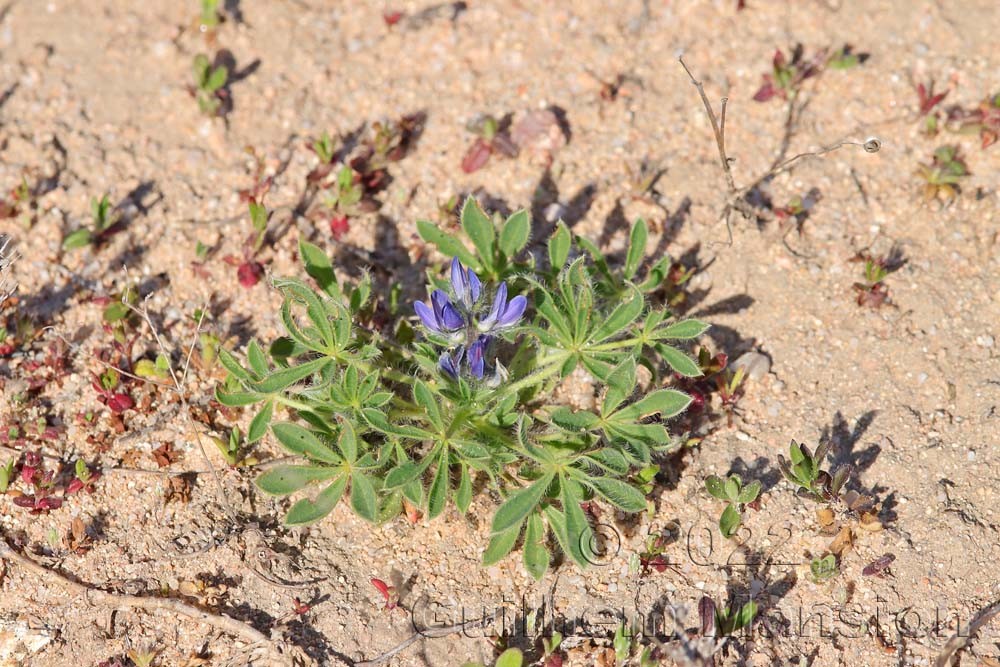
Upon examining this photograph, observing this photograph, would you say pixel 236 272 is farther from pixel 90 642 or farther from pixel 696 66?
pixel 696 66

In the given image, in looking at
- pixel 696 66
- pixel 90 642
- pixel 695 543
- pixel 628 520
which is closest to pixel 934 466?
pixel 695 543

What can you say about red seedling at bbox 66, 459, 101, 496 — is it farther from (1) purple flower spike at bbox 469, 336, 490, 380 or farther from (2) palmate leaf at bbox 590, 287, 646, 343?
(2) palmate leaf at bbox 590, 287, 646, 343

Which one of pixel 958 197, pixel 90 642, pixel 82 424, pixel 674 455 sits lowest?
pixel 90 642

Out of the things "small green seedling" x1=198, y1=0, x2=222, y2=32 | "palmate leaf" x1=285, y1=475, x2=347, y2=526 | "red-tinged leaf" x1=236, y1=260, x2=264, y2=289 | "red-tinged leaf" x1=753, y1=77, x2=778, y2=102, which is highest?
"red-tinged leaf" x1=753, y1=77, x2=778, y2=102

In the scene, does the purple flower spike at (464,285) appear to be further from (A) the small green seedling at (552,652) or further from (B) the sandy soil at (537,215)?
(A) the small green seedling at (552,652)

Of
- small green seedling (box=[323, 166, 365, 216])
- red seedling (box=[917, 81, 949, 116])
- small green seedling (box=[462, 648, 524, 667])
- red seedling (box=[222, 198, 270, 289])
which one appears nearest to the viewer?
small green seedling (box=[462, 648, 524, 667])

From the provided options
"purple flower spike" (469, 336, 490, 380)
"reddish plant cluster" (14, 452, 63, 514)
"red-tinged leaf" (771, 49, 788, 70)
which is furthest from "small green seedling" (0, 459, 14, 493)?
"red-tinged leaf" (771, 49, 788, 70)

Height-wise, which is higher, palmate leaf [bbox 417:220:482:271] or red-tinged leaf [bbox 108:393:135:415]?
palmate leaf [bbox 417:220:482:271]
